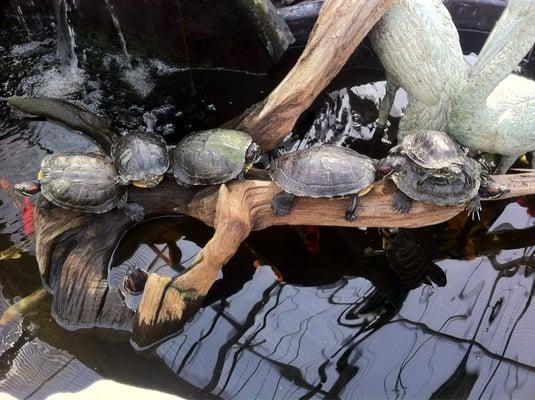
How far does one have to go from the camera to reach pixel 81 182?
2.49m

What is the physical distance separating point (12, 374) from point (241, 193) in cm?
141

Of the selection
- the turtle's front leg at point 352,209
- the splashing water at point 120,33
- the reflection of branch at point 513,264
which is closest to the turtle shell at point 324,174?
the turtle's front leg at point 352,209

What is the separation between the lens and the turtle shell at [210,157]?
257cm

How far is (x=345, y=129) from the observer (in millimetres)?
3553

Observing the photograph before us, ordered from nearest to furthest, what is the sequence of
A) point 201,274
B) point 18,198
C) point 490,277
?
point 201,274 → point 490,277 → point 18,198

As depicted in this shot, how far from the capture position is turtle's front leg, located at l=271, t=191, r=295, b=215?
8.09 ft

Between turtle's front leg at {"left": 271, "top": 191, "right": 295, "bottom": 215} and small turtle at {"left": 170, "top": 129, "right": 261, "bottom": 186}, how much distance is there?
0.83 feet

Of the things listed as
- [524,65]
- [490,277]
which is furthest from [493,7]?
[490,277]

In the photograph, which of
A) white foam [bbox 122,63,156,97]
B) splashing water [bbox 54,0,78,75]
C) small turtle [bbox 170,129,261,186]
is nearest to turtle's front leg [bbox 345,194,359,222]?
small turtle [bbox 170,129,261,186]

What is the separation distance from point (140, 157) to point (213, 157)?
1.22ft

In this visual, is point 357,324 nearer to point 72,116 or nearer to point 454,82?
point 454,82

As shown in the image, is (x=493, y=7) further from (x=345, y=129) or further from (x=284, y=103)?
(x=284, y=103)

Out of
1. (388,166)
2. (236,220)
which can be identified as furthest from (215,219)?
(388,166)

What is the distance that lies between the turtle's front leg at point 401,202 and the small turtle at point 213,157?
75 cm
